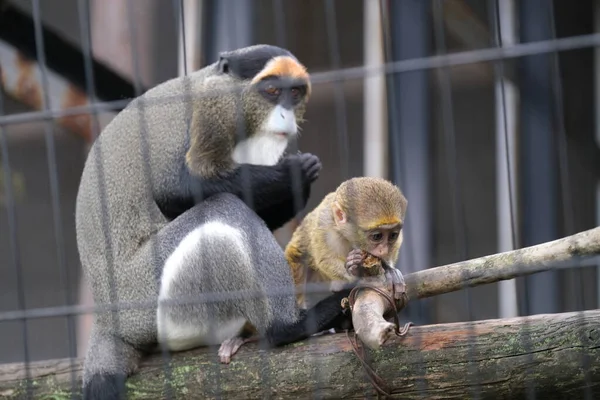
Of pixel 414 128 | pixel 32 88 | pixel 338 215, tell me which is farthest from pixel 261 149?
pixel 32 88

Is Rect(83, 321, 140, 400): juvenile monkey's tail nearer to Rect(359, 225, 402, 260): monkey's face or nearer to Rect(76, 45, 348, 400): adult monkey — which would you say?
Rect(76, 45, 348, 400): adult monkey

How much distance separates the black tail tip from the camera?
4.61 meters

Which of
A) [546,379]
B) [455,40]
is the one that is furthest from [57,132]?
[546,379]

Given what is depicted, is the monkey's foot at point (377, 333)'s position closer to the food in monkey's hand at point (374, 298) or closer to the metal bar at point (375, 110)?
the food in monkey's hand at point (374, 298)

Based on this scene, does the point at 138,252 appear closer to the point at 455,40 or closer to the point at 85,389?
the point at 85,389

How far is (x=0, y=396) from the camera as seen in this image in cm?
488

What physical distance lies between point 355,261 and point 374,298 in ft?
1.13

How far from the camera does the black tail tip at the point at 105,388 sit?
4.61 meters

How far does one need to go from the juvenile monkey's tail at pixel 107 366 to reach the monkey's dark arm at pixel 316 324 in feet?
2.52

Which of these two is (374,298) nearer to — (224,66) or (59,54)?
(224,66)

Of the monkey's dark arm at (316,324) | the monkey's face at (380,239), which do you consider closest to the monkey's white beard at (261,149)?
the monkey's face at (380,239)

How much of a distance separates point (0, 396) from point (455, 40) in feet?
17.9

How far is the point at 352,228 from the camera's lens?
16.0 feet

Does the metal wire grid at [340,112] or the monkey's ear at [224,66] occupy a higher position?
the monkey's ear at [224,66]
